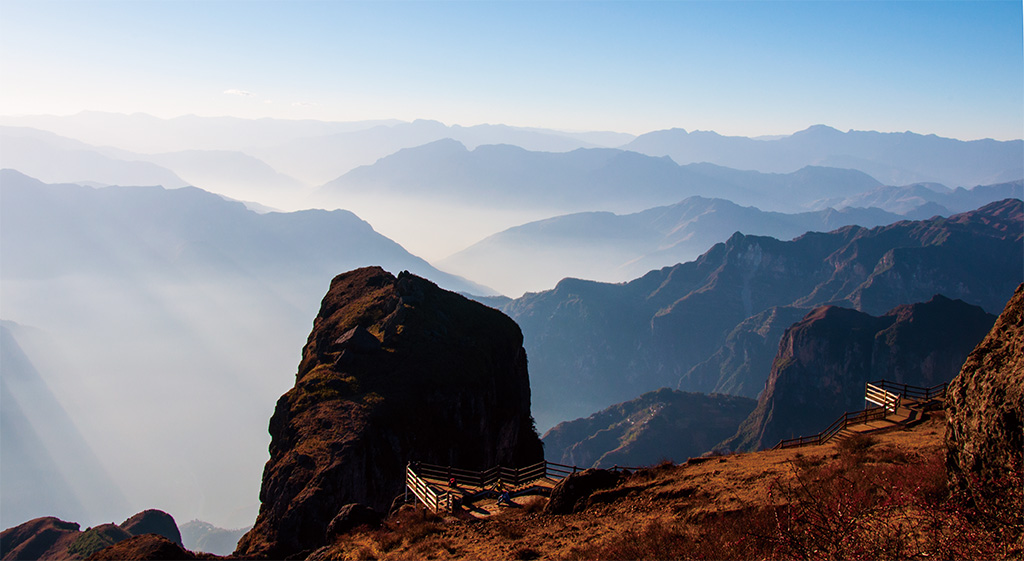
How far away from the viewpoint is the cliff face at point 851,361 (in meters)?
177

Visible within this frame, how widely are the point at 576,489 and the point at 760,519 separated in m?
7.45

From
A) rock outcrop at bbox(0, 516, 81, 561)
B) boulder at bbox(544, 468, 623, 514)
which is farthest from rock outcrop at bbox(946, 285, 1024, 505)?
rock outcrop at bbox(0, 516, 81, 561)

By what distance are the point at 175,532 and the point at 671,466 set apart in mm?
78186

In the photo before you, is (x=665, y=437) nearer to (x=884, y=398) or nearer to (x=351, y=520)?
(x=884, y=398)

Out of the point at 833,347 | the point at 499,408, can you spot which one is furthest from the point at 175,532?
the point at 833,347

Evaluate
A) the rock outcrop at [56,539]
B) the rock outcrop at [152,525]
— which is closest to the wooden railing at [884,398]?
the rock outcrop at [56,539]

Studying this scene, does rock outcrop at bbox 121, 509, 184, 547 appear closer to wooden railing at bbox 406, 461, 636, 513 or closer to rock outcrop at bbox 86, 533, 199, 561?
rock outcrop at bbox 86, 533, 199, 561

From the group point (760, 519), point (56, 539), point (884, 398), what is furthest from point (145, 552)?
point (56, 539)

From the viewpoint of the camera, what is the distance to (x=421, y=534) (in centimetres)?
2027

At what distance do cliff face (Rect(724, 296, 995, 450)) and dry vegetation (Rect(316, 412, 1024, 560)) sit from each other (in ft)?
538

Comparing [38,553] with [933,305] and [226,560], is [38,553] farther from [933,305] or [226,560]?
[933,305]

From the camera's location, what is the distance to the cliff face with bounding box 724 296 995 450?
177375 mm

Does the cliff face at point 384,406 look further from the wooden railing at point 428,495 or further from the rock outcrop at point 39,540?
the rock outcrop at point 39,540

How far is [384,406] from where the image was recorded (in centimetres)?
4272
